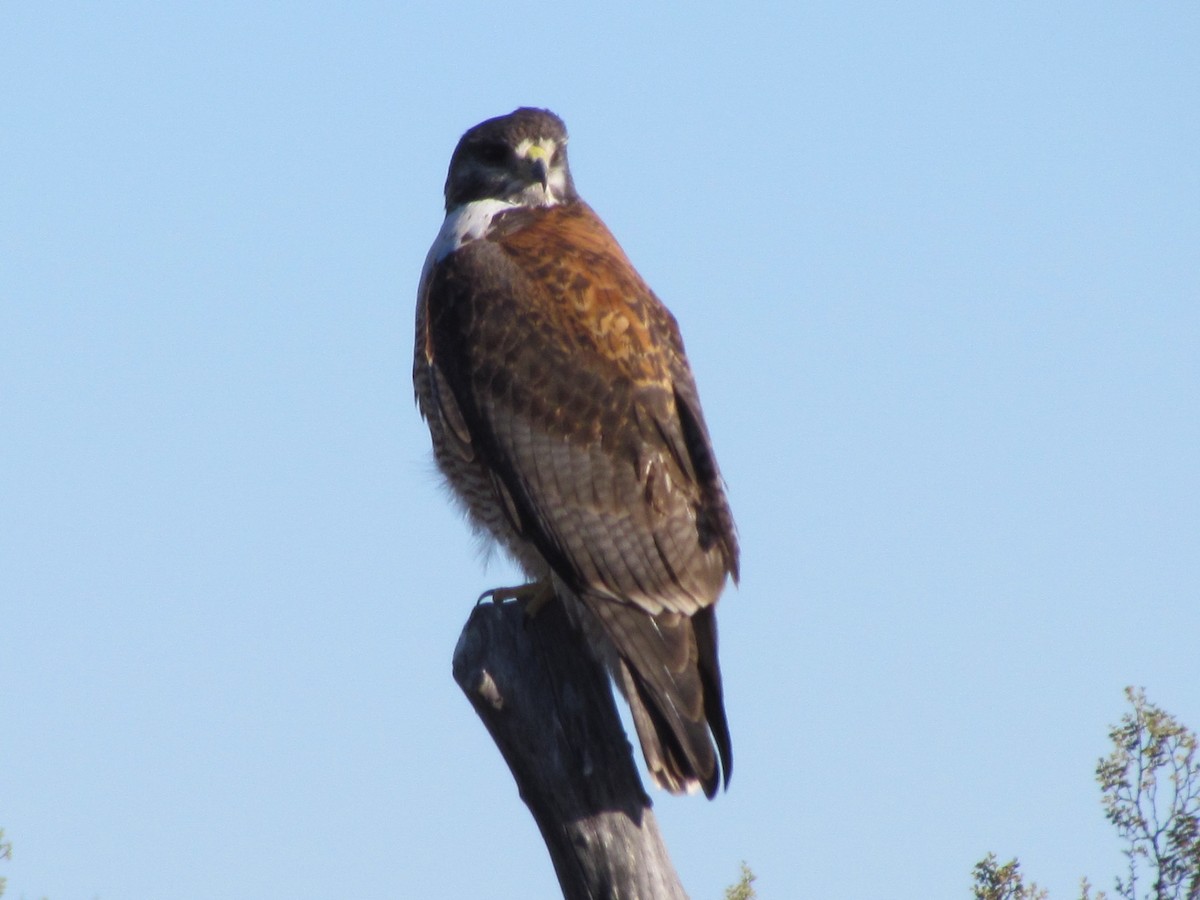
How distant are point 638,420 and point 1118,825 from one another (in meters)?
3.45

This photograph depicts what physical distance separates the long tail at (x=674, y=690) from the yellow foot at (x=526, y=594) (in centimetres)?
22

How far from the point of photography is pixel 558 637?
16.0 ft

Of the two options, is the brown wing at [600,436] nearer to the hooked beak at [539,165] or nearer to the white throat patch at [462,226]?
the white throat patch at [462,226]

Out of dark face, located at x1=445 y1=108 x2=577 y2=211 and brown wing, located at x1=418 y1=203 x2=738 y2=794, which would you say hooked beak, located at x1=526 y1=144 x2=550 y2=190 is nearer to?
dark face, located at x1=445 y1=108 x2=577 y2=211

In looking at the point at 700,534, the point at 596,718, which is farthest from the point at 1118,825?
the point at 596,718

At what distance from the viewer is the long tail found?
4.52 m

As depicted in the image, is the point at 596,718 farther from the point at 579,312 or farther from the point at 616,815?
the point at 579,312

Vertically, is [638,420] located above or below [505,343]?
below

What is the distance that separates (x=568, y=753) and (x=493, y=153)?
111 inches

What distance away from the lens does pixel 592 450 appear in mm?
5367

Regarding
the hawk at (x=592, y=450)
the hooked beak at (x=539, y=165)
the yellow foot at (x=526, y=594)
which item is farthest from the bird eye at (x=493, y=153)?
the yellow foot at (x=526, y=594)

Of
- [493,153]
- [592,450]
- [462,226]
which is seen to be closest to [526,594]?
[592,450]

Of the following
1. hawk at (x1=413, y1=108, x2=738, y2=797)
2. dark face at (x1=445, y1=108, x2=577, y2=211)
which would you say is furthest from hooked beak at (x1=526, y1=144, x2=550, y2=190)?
hawk at (x1=413, y1=108, x2=738, y2=797)

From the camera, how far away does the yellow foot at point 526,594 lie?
5.15 meters
